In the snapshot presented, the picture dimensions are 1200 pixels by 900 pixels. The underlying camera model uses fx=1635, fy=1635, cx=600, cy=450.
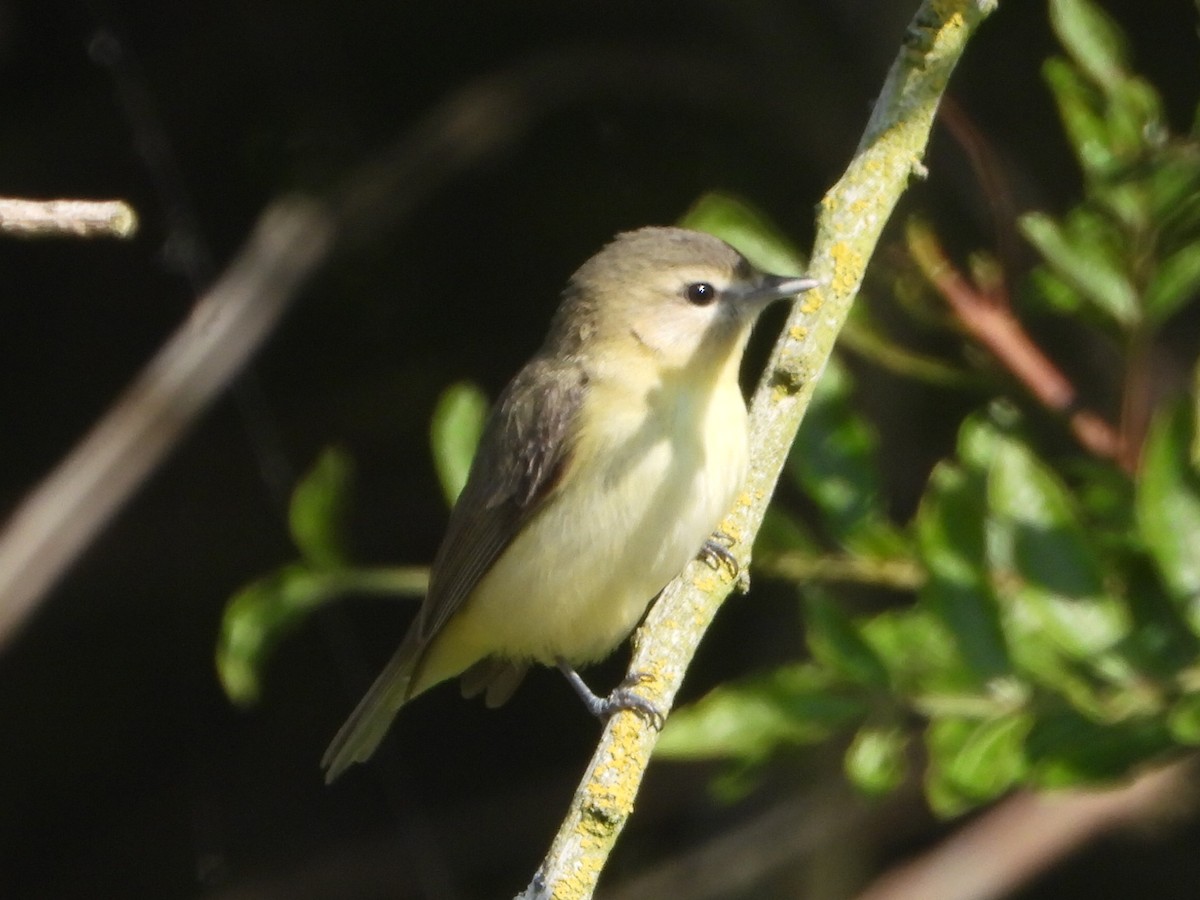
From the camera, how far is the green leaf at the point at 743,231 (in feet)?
10.3

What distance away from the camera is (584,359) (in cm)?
363

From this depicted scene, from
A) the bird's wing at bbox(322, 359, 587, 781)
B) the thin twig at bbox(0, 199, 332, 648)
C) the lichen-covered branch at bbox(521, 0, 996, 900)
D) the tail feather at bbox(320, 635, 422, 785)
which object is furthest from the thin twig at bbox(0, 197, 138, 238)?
the thin twig at bbox(0, 199, 332, 648)

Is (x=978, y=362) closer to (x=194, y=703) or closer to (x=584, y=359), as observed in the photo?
(x=584, y=359)

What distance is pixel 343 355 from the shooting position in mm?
5312

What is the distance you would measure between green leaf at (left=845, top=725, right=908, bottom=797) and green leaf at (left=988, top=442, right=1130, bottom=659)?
29 centimetres

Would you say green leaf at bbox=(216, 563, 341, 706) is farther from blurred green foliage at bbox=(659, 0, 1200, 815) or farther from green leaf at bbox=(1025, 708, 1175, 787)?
green leaf at bbox=(1025, 708, 1175, 787)

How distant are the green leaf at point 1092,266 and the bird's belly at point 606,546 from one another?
0.73 m

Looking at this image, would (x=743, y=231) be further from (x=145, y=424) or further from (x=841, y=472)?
(x=145, y=424)

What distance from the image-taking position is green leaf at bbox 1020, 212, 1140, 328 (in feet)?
9.03

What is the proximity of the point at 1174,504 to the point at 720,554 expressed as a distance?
0.79 m

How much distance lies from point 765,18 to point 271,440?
80.1 inches

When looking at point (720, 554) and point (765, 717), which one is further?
point (720, 554)

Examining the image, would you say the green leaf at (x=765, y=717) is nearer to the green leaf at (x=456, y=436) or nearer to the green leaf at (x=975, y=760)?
the green leaf at (x=975, y=760)

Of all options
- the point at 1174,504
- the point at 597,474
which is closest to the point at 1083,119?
the point at 1174,504
